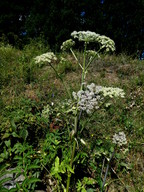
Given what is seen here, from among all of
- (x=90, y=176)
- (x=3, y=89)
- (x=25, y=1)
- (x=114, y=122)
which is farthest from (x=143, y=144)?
(x=25, y=1)

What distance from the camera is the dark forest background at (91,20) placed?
28.1ft

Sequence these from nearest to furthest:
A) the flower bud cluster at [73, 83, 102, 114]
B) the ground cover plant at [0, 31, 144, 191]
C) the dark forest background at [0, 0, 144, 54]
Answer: the flower bud cluster at [73, 83, 102, 114] → the ground cover plant at [0, 31, 144, 191] → the dark forest background at [0, 0, 144, 54]

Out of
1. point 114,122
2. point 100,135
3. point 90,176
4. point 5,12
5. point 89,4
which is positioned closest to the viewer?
point 90,176

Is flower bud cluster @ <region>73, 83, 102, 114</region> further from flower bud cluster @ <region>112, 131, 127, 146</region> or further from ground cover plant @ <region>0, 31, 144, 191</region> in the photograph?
flower bud cluster @ <region>112, 131, 127, 146</region>

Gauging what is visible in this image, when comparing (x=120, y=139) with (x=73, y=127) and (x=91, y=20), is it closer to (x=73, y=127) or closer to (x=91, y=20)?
(x=73, y=127)

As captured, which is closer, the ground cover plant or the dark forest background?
the ground cover plant

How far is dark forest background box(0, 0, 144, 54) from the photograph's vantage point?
337 inches

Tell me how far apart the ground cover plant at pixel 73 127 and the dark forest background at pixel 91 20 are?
3884mm

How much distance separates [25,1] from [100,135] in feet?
40.7

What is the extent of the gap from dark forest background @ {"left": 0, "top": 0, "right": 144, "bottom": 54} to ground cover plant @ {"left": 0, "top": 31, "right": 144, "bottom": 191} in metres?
3.88

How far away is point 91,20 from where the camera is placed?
8.61m

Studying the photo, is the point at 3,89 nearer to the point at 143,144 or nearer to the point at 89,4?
the point at 143,144

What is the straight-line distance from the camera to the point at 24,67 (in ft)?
15.9

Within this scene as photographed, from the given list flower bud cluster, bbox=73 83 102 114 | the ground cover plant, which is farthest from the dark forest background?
flower bud cluster, bbox=73 83 102 114
